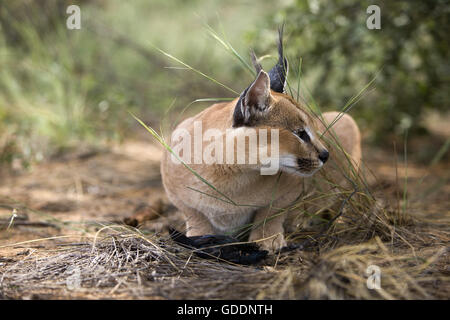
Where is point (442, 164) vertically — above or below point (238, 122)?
below

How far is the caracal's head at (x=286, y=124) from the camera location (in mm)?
2457

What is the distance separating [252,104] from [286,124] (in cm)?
24

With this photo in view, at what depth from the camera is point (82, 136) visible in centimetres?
543

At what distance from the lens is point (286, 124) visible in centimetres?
254

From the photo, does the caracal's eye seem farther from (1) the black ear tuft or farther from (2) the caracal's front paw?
(2) the caracal's front paw

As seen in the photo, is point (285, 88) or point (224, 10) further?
point (224, 10)

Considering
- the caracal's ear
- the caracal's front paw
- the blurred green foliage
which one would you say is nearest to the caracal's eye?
the caracal's ear

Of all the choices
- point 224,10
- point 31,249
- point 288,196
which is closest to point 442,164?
point 288,196

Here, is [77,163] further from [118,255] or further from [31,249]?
[118,255]

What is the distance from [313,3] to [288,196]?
6.70 feet

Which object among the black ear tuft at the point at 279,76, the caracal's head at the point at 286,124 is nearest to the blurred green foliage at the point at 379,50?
the black ear tuft at the point at 279,76

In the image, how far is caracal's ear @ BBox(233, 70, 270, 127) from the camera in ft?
7.77

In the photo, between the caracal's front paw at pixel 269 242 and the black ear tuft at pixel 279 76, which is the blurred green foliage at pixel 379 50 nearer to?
the black ear tuft at pixel 279 76

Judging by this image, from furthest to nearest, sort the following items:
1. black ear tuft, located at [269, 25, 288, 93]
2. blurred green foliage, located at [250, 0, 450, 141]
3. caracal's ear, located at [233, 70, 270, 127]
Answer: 1. blurred green foliage, located at [250, 0, 450, 141]
2. black ear tuft, located at [269, 25, 288, 93]
3. caracal's ear, located at [233, 70, 270, 127]
